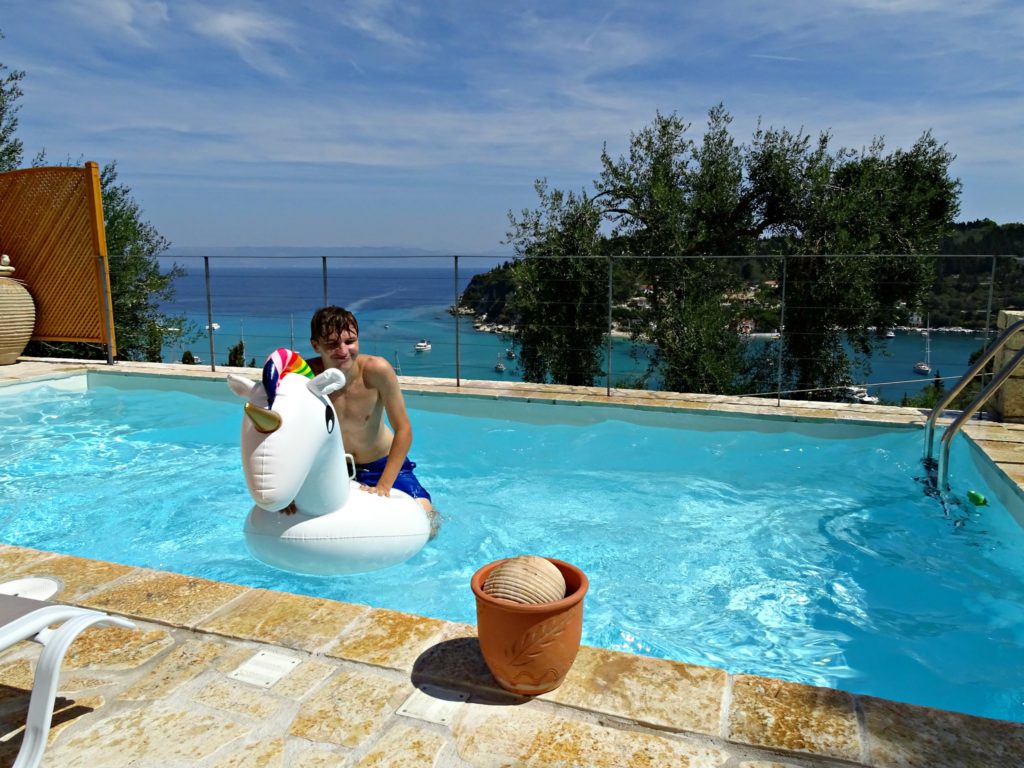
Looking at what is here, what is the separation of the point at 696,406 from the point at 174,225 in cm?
1157

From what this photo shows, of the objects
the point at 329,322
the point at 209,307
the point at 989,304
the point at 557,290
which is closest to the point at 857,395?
the point at 557,290

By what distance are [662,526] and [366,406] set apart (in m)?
1.79

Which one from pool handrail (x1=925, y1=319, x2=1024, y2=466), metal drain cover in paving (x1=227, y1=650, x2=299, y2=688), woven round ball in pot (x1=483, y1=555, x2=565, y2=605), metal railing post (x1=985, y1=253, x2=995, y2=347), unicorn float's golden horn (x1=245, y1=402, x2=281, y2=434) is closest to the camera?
woven round ball in pot (x1=483, y1=555, x2=565, y2=605)

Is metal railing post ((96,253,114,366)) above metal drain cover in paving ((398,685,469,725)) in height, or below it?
above

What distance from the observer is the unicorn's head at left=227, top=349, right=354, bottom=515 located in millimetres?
2154

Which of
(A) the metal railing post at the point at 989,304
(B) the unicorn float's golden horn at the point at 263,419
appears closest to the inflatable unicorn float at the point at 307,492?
(B) the unicorn float's golden horn at the point at 263,419

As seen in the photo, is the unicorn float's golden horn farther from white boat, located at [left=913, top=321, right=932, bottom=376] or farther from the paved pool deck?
white boat, located at [left=913, top=321, right=932, bottom=376]

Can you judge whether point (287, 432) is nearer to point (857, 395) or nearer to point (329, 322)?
point (329, 322)

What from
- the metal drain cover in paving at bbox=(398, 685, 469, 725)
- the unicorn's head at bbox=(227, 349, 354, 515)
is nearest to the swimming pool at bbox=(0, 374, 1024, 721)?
the unicorn's head at bbox=(227, 349, 354, 515)

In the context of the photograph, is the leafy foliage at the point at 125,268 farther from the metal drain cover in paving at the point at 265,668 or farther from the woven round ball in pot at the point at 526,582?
the woven round ball in pot at the point at 526,582

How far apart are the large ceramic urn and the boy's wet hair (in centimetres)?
636

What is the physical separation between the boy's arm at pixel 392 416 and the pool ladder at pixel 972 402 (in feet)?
8.66

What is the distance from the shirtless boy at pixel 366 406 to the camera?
2729mm

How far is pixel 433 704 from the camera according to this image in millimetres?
1563
